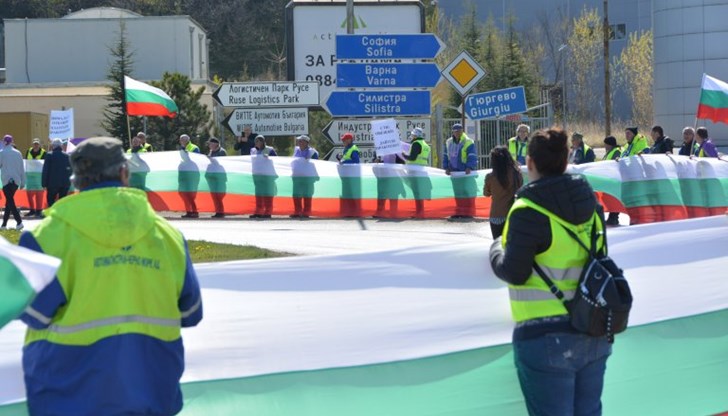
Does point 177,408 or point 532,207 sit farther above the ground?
point 532,207

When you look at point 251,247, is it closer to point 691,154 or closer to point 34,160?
point 691,154

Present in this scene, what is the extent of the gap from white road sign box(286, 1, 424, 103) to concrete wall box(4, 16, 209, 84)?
22355mm

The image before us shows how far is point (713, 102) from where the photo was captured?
21812mm

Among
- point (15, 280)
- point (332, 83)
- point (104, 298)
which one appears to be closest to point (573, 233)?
point (104, 298)

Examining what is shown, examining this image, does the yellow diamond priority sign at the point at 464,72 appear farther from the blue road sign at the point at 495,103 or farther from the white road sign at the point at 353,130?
the white road sign at the point at 353,130

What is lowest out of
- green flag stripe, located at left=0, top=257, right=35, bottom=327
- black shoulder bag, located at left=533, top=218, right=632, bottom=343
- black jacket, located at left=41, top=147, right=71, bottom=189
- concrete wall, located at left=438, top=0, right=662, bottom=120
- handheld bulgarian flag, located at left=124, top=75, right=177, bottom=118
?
black shoulder bag, located at left=533, top=218, right=632, bottom=343

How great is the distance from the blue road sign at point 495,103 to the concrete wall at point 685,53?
96.0 feet

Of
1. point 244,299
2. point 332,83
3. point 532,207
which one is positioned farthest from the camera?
point 332,83

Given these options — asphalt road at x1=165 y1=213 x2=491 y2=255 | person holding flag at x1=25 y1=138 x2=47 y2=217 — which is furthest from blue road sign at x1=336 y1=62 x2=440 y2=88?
person holding flag at x1=25 y1=138 x2=47 y2=217

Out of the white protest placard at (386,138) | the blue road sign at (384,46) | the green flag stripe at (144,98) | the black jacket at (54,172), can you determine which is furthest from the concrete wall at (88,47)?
the white protest placard at (386,138)

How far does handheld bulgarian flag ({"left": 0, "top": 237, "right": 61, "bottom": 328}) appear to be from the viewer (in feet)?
13.4

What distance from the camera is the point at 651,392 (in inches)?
266

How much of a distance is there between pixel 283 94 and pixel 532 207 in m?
23.6

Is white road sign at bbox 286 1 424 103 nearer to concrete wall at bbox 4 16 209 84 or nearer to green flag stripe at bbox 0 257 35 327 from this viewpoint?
concrete wall at bbox 4 16 209 84
